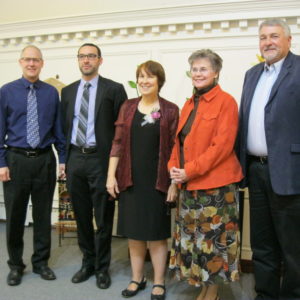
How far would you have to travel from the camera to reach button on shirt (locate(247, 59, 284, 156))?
1.98m

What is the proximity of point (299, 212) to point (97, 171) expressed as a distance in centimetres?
128

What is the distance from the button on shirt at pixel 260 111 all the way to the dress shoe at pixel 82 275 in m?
1.46

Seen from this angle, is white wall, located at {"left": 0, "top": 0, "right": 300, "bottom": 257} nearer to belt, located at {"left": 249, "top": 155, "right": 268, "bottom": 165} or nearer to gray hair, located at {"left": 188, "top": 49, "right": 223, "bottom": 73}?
belt, located at {"left": 249, "top": 155, "right": 268, "bottom": 165}

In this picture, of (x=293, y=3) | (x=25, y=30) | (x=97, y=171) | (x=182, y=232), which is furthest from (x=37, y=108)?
(x=293, y=3)

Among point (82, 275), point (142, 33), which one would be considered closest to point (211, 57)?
point (142, 33)

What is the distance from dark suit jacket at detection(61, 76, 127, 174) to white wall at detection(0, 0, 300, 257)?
1.04 meters

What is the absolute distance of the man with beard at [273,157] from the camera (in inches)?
74.0

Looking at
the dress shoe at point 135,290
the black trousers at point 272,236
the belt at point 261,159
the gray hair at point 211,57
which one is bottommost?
the dress shoe at point 135,290

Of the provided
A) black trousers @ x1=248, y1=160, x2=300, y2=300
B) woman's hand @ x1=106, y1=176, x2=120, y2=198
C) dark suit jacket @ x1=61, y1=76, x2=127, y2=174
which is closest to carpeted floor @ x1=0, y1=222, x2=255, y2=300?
black trousers @ x1=248, y1=160, x2=300, y2=300

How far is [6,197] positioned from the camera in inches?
101

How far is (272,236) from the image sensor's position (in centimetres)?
210

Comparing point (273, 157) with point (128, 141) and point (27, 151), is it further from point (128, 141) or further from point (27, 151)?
point (27, 151)

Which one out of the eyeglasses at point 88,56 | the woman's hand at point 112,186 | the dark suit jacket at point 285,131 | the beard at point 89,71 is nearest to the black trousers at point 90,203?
the woman's hand at point 112,186

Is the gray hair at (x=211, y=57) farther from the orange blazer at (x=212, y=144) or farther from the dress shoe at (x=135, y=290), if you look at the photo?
the dress shoe at (x=135, y=290)
